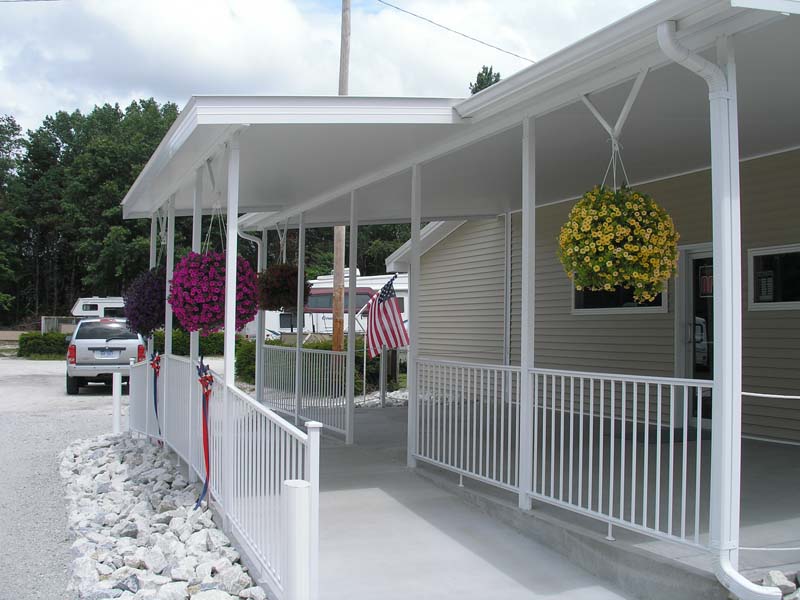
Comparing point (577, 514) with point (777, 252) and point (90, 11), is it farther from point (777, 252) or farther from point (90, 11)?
point (90, 11)

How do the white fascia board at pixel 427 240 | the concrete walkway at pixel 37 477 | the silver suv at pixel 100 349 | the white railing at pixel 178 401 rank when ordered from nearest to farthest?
the concrete walkway at pixel 37 477 → the white railing at pixel 178 401 → the white fascia board at pixel 427 240 → the silver suv at pixel 100 349

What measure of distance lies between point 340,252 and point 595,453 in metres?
8.16

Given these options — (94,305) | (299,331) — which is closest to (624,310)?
(299,331)

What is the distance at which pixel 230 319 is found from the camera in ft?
17.0

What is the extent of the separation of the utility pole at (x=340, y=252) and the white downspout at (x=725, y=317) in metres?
10.3

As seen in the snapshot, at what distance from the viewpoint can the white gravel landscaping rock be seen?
13.9 feet

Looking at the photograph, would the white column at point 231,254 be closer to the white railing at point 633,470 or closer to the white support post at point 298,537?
the white support post at point 298,537

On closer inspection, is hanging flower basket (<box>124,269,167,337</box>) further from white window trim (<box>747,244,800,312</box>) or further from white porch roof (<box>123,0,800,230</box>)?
white window trim (<box>747,244,800,312</box>)

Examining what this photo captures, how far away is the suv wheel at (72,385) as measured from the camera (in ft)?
47.4

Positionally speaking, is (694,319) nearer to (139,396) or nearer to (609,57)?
(609,57)

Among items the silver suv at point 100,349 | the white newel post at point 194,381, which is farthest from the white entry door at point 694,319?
the silver suv at point 100,349

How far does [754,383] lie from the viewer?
684 centimetres

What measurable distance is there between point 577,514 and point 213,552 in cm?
226

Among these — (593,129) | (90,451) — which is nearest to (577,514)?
(593,129)
